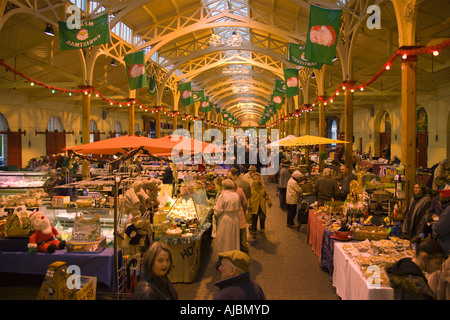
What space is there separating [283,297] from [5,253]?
453 centimetres

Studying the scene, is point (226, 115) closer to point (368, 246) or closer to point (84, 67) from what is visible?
point (84, 67)

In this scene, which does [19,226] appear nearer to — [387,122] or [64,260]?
[64,260]

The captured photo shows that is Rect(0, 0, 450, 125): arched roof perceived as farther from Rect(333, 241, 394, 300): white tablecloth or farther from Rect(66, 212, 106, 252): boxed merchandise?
Rect(66, 212, 106, 252): boxed merchandise

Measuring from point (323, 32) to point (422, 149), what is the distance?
14154 millimetres

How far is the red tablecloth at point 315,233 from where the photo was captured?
6.78 meters

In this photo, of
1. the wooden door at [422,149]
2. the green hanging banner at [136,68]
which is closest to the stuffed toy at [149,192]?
Result: the green hanging banner at [136,68]

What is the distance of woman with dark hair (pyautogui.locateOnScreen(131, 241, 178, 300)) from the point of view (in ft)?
9.50

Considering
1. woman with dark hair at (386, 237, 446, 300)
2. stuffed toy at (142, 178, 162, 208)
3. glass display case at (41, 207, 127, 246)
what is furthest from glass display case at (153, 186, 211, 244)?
woman with dark hair at (386, 237, 446, 300)

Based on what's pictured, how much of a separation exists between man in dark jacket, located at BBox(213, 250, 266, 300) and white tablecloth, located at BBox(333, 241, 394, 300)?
184 centimetres

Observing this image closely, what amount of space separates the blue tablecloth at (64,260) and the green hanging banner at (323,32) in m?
7.02

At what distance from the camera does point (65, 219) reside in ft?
21.3

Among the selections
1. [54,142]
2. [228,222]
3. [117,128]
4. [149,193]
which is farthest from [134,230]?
[117,128]

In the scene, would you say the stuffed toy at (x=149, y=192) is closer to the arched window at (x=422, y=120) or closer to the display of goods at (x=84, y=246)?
the display of goods at (x=84, y=246)

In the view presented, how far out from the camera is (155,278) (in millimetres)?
3070
